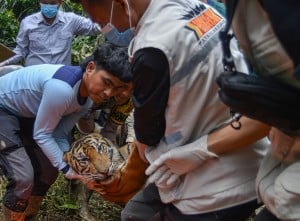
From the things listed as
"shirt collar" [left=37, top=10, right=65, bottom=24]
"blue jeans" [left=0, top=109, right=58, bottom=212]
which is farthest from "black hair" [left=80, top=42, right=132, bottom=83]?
"shirt collar" [left=37, top=10, right=65, bottom=24]

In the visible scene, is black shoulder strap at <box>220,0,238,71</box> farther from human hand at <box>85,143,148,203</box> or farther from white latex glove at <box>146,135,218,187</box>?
human hand at <box>85,143,148,203</box>

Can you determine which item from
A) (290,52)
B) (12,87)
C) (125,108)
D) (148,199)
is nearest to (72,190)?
(125,108)

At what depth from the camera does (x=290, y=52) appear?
1.30m

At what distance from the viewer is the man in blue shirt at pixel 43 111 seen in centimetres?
332

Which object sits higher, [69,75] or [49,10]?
[69,75]

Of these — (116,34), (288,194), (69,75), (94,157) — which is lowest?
(94,157)

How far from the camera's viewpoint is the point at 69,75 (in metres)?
3.42

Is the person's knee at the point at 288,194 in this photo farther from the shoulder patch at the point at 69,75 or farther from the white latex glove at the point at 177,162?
the shoulder patch at the point at 69,75

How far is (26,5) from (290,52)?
23.1 feet

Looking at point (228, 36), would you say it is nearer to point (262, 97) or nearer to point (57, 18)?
point (262, 97)

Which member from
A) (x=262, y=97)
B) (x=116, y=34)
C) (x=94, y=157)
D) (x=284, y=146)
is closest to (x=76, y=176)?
(x=94, y=157)

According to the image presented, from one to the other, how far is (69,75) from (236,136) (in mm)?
1616

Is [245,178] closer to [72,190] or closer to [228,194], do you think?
[228,194]

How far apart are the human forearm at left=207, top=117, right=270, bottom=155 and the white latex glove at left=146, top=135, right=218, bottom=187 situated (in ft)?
0.10
